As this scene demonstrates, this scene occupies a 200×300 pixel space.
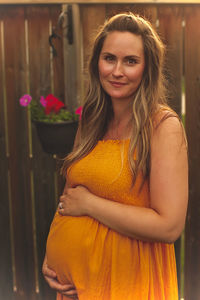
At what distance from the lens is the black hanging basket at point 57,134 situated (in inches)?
103

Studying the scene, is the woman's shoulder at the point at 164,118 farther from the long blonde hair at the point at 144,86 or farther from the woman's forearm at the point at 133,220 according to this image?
the woman's forearm at the point at 133,220

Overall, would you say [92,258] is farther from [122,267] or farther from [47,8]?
[47,8]

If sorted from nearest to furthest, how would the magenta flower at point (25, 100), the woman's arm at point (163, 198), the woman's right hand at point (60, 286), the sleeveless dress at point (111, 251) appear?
the woman's arm at point (163, 198) < the sleeveless dress at point (111, 251) < the woman's right hand at point (60, 286) < the magenta flower at point (25, 100)

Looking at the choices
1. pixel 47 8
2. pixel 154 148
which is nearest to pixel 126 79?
pixel 154 148

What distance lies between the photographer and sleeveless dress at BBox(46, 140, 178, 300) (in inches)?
66.8

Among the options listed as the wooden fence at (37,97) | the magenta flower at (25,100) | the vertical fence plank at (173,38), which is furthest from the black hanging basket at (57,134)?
the vertical fence plank at (173,38)

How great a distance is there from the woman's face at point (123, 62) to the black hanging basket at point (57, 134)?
0.91 meters

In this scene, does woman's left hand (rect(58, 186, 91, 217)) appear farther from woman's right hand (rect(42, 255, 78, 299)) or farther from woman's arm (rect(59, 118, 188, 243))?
woman's right hand (rect(42, 255, 78, 299))

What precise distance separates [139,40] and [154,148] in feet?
1.29

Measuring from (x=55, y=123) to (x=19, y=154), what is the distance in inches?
23.4

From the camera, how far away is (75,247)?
5.85ft

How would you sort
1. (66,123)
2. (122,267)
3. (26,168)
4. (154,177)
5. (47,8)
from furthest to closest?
(26,168), (47,8), (66,123), (122,267), (154,177)

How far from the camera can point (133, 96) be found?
1.77 metres

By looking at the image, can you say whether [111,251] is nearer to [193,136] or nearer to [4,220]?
[193,136]
